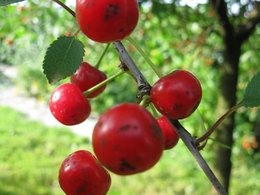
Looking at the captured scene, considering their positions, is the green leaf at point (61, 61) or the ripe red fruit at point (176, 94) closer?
the ripe red fruit at point (176, 94)

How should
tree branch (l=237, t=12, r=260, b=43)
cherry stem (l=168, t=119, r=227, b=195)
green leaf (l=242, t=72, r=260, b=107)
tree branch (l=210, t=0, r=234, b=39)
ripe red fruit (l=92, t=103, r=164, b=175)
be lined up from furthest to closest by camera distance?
1. tree branch (l=237, t=12, r=260, b=43)
2. tree branch (l=210, t=0, r=234, b=39)
3. green leaf (l=242, t=72, r=260, b=107)
4. cherry stem (l=168, t=119, r=227, b=195)
5. ripe red fruit (l=92, t=103, r=164, b=175)

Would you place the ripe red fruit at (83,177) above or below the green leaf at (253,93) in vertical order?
below

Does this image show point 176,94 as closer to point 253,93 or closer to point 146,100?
point 146,100

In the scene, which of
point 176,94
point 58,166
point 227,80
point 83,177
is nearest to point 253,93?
point 176,94

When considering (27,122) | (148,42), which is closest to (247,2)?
(148,42)

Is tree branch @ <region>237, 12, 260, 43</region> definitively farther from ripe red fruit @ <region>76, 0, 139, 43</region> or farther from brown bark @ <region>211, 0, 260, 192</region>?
ripe red fruit @ <region>76, 0, 139, 43</region>

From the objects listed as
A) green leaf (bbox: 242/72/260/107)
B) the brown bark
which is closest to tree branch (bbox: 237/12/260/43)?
the brown bark

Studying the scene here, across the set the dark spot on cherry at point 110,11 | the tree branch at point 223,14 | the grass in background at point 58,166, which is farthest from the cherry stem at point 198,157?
the grass in background at point 58,166

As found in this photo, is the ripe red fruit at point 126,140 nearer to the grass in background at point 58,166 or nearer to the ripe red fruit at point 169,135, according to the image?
the ripe red fruit at point 169,135
